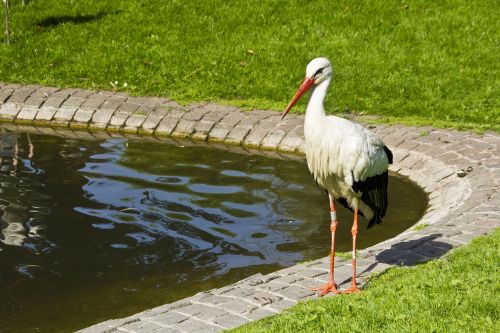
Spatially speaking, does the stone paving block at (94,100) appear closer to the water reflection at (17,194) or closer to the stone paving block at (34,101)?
the stone paving block at (34,101)

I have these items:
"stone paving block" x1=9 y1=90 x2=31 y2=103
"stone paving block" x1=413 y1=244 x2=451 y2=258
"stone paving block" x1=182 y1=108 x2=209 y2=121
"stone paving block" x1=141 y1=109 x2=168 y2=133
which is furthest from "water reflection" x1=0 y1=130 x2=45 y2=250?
"stone paving block" x1=413 y1=244 x2=451 y2=258

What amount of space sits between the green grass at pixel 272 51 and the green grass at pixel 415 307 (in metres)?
6.64

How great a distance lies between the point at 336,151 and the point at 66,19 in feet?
40.4

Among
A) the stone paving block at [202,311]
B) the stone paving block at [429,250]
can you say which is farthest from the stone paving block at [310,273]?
the stone paving block at [202,311]

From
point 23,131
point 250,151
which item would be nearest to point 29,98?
point 23,131

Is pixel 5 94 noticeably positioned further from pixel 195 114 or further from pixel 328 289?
pixel 328 289

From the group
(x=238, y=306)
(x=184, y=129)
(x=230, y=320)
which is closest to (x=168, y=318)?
(x=230, y=320)

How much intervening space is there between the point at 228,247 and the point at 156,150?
415 centimetres

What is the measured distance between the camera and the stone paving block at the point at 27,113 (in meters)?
14.9

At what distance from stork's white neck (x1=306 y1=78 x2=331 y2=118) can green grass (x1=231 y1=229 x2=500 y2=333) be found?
1.51 metres

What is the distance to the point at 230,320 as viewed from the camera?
22.2 ft

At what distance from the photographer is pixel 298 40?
17375 mm

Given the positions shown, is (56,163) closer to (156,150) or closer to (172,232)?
(156,150)

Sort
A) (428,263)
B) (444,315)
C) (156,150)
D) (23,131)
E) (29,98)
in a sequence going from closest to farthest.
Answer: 1. (444,315)
2. (428,263)
3. (156,150)
4. (23,131)
5. (29,98)
